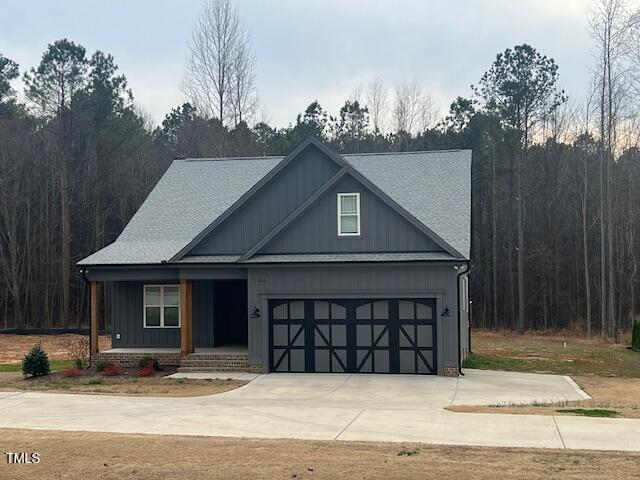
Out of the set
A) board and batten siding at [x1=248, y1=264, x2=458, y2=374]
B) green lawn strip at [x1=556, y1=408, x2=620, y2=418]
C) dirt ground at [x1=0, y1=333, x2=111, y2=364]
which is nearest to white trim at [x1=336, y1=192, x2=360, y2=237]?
board and batten siding at [x1=248, y1=264, x2=458, y2=374]

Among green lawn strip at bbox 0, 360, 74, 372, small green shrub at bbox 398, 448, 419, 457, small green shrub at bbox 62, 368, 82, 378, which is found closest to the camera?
small green shrub at bbox 398, 448, 419, 457

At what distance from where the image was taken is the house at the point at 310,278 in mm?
20828

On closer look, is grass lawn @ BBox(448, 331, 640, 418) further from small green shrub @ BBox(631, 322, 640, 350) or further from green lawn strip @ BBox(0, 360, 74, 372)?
green lawn strip @ BBox(0, 360, 74, 372)

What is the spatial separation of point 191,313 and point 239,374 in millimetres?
2981

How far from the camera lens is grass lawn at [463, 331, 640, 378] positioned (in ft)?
75.8

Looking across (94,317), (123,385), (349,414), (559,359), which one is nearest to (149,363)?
(123,385)

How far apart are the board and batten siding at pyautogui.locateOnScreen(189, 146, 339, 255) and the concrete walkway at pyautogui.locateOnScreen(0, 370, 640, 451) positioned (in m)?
4.97

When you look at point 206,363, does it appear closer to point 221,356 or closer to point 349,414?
point 221,356

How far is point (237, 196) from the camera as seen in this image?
1043 inches

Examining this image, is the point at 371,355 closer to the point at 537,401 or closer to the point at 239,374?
the point at 239,374

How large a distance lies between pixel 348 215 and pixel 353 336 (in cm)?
356

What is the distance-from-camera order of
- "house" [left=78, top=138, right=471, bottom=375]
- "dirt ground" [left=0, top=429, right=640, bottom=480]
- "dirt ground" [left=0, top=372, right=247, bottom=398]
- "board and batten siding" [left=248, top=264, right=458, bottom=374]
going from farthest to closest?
"house" [left=78, top=138, right=471, bottom=375] → "board and batten siding" [left=248, top=264, right=458, bottom=374] → "dirt ground" [left=0, top=372, right=247, bottom=398] → "dirt ground" [left=0, top=429, right=640, bottom=480]

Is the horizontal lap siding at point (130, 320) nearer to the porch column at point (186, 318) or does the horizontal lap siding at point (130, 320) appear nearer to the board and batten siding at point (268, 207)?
the porch column at point (186, 318)

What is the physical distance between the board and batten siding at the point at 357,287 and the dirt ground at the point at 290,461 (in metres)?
9.65
